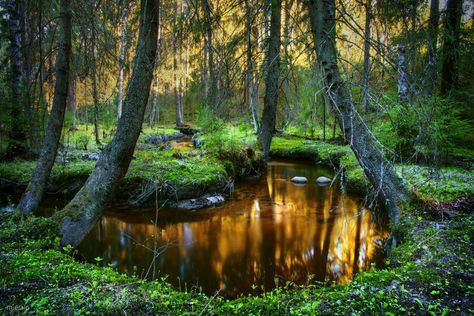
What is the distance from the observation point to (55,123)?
5.41 meters

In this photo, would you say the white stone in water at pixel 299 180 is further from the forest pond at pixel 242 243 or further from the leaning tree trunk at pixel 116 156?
the leaning tree trunk at pixel 116 156

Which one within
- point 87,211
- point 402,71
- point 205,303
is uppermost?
point 402,71

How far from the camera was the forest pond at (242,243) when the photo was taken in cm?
512

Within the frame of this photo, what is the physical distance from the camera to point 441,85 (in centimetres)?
1027

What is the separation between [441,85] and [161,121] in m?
30.6

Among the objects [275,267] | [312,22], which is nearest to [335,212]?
[275,267]

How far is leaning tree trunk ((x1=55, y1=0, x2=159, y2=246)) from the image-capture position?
4.45m

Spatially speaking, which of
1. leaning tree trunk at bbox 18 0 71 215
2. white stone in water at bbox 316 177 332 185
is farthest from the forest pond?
white stone in water at bbox 316 177 332 185

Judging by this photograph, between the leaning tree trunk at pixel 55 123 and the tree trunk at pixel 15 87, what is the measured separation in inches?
195

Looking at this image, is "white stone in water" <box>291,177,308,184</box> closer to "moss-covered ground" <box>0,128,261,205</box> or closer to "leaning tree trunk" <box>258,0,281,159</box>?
"leaning tree trunk" <box>258,0,281,159</box>

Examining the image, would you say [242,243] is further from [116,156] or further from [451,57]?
[451,57]

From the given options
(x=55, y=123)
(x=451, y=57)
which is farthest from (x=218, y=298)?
(x=451, y=57)

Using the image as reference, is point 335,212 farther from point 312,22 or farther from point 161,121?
point 161,121

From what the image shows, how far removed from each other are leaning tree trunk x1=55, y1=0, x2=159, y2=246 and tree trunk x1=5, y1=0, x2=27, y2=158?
649cm
